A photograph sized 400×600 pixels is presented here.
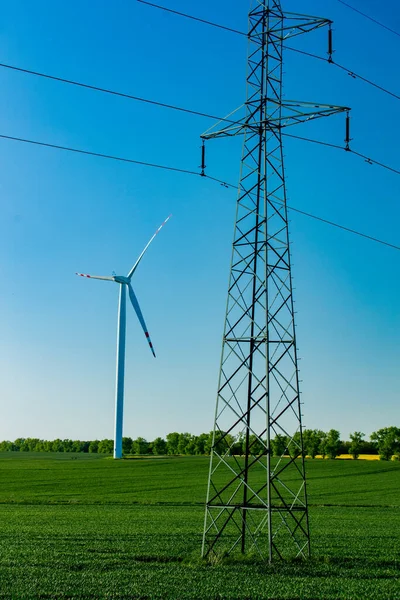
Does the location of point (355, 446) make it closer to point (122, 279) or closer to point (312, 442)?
point (312, 442)

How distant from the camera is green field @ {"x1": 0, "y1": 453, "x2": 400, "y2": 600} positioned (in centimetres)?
2184

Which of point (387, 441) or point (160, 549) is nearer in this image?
point (160, 549)

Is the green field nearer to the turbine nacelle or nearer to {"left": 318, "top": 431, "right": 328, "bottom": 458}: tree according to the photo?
the turbine nacelle

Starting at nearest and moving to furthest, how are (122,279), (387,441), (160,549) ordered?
(160,549)
(122,279)
(387,441)

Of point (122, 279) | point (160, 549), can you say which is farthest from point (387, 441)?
point (160, 549)

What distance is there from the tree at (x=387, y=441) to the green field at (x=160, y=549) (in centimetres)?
9012

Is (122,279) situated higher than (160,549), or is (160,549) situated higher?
(122,279)

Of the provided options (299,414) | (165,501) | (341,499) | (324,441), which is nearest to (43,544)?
(299,414)

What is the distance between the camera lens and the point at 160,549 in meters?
32.8

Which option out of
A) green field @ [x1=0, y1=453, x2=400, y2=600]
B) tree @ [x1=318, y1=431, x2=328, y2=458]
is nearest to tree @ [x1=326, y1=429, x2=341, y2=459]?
tree @ [x1=318, y1=431, x2=328, y2=458]

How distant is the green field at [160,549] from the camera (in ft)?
71.7

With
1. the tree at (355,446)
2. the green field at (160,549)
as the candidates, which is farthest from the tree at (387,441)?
the green field at (160,549)

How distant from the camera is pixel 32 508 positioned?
64625 millimetres

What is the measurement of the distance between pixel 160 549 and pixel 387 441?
156341mm
